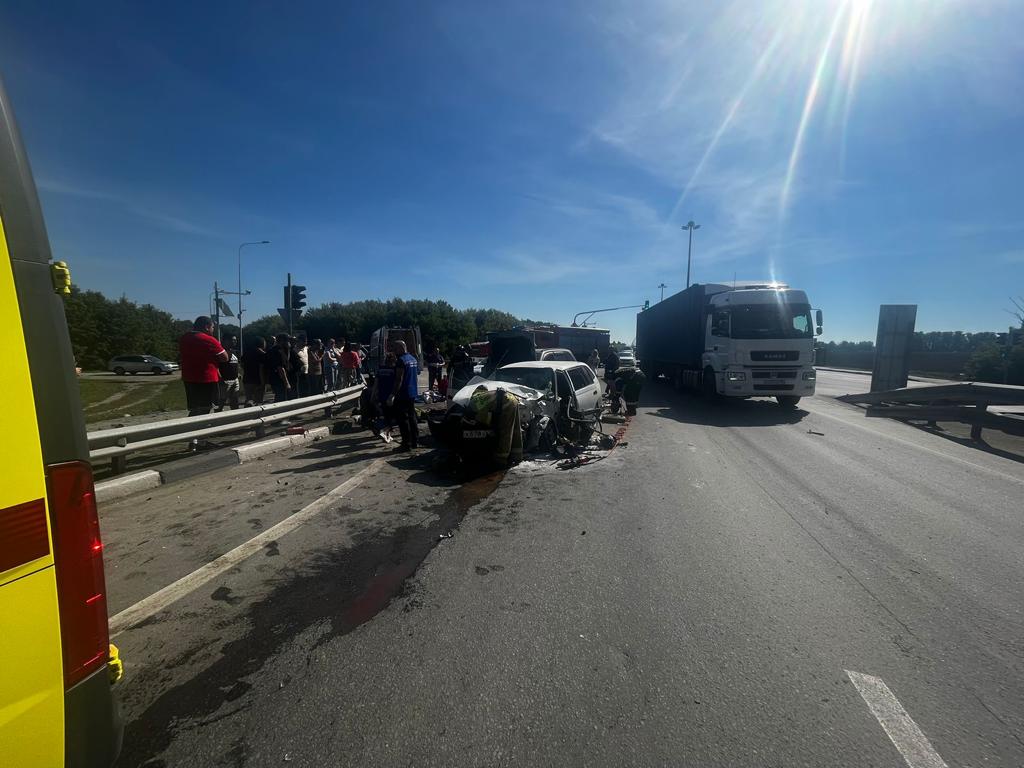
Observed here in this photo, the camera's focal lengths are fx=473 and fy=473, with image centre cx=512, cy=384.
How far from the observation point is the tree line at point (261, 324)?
52.5 metres

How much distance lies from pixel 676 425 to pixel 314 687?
9561mm

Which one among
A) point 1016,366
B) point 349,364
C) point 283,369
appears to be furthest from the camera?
point 1016,366

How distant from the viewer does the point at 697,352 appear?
1491 centimetres

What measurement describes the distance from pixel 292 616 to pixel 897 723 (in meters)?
3.29

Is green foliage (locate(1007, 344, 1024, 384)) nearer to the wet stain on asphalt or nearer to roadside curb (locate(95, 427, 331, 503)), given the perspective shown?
roadside curb (locate(95, 427, 331, 503))

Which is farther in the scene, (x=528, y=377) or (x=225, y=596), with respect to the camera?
(x=528, y=377)

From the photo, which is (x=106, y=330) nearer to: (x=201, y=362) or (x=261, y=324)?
(x=261, y=324)

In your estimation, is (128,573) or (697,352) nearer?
(128,573)

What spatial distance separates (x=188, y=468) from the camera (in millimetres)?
6180

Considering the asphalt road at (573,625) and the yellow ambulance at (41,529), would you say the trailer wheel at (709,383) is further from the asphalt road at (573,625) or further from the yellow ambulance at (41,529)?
the yellow ambulance at (41,529)

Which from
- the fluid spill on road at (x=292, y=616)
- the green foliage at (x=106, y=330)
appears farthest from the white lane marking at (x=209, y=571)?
the green foliage at (x=106, y=330)

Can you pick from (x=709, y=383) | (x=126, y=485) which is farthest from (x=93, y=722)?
(x=709, y=383)

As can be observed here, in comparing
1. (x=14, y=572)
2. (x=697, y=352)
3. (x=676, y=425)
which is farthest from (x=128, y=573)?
(x=697, y=352)

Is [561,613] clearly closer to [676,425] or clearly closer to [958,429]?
[676,425]
